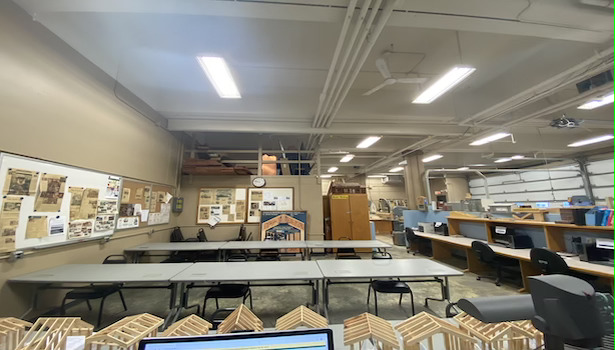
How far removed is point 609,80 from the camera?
10.2ft

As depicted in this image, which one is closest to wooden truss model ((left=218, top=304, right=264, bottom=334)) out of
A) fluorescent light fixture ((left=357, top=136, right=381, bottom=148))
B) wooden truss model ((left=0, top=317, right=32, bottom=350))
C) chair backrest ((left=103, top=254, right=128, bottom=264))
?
wooden truss model ((left=0, top=317, right=32, bottom=350))

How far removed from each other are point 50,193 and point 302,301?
3.56 metres

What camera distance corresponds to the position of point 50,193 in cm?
251

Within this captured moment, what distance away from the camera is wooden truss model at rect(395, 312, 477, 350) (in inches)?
32.1

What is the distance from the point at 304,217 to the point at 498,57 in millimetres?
4918

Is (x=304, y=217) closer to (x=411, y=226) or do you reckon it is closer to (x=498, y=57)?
(x=411, y=226)

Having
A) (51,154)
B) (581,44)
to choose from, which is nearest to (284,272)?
(51,154)

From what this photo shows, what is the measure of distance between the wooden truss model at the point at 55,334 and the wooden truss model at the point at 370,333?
112cm

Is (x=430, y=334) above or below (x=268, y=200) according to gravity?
below

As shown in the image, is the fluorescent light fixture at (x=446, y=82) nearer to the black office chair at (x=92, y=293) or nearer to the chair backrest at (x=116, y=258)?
the black office chair at (x=92, y=293)

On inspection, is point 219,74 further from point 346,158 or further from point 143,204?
point 346,158

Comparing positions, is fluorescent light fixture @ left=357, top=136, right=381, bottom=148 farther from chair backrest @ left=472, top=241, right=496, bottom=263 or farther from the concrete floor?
the concrete floor

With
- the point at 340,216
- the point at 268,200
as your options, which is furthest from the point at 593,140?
the point at 268,200

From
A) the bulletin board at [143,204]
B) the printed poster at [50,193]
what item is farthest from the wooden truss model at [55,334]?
the bulletin board at [143,204]
